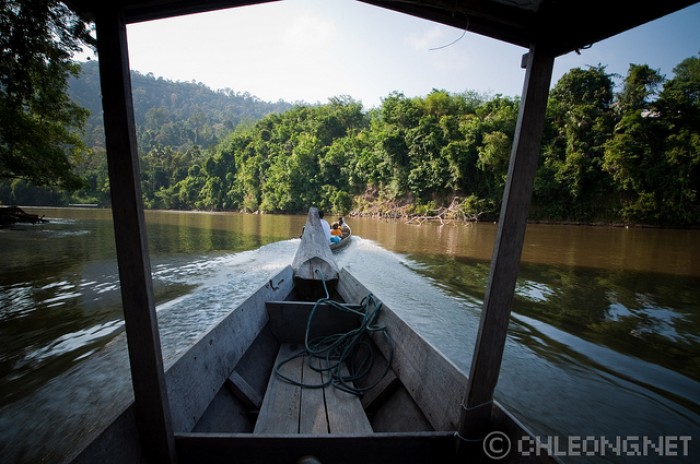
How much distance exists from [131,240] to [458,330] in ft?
15.7

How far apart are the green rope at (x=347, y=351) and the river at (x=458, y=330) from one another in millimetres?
474

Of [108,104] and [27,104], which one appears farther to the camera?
[27,104]

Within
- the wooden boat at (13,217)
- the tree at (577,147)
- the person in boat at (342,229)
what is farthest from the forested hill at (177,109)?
the tree at (577,147)

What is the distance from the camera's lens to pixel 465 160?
2808 cm

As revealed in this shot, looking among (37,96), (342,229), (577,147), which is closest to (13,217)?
(37,96)

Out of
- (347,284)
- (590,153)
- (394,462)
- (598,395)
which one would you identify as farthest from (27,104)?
(590,153)

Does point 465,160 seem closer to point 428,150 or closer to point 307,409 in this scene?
point 428,150

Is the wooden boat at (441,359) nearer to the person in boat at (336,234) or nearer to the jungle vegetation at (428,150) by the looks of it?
the jungle vegetation at (428,150)

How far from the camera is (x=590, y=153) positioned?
77.5ft

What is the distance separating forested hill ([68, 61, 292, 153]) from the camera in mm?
90562

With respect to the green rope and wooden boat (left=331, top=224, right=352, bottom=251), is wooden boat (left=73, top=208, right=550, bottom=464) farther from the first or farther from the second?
wooden boat (left=331, top=224, right=352, bottom=251)

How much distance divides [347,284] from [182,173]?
222 ft

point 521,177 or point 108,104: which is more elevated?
point 108,104

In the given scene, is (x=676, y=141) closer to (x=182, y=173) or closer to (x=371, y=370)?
(x=371, y=370)
